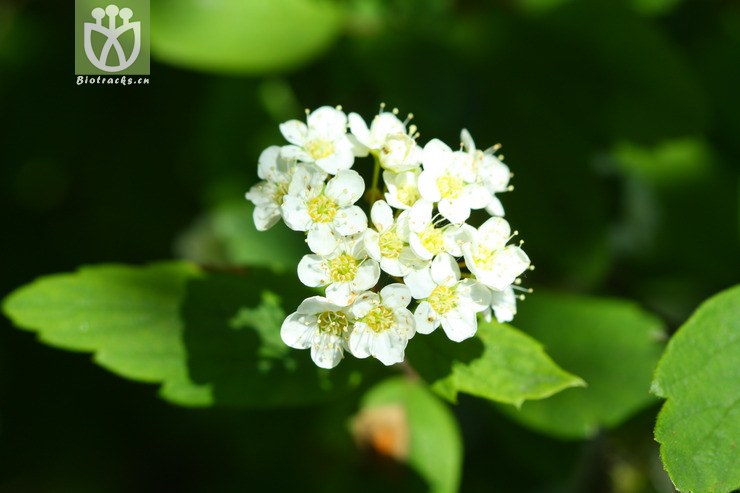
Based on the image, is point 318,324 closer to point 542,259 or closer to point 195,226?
point 542,259

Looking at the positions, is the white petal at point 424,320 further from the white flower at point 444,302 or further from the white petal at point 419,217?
the white petal at point 419,217

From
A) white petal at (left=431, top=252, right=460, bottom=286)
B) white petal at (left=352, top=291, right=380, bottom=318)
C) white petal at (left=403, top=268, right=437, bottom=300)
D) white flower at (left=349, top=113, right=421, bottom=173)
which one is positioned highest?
white flower at (left=349, top=113, right=421, bottom=173)

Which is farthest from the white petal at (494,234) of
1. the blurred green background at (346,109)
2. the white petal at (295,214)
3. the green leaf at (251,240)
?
the green leaf at (251,240)

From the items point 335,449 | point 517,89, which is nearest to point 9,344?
point 335,449

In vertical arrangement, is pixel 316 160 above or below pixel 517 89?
below

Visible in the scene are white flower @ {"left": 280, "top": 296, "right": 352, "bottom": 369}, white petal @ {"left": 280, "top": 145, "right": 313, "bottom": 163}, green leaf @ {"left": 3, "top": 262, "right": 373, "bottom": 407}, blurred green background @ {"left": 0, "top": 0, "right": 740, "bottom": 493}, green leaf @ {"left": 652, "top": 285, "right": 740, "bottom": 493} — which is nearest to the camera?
green leaf @ {"left": 652, "top": 285, "right": 740, "bottom": 493}

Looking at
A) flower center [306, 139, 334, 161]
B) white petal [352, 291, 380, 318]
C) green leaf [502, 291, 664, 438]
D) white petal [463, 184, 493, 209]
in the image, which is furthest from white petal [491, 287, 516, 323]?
green leaf [502, 291, 664, 438]

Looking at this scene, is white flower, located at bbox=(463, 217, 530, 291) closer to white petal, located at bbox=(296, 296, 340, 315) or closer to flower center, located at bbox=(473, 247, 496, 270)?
flower center, located at bbox=(473, 247, 496, 270)
